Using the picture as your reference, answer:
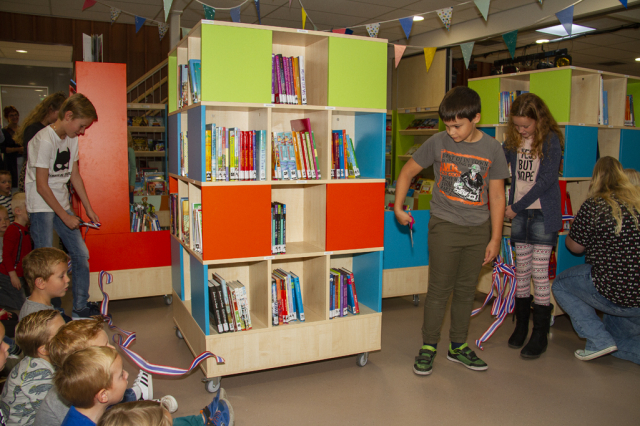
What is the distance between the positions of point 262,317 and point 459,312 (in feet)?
4.03

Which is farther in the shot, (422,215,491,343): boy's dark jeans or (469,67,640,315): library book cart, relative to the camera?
(469,67,640,315): library book cart

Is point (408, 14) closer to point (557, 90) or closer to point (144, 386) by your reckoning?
point (557, 90)

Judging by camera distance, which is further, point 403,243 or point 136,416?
point 403,243

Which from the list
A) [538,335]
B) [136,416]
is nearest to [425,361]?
[538,335]

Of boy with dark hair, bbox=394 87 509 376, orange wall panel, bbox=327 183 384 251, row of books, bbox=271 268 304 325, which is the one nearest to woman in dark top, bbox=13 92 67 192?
row of books, bbox=271 268 304 325

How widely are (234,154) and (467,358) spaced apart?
1.91 m

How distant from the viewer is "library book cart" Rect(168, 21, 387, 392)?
2.52 metres

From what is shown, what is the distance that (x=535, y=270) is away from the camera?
3.23 meters

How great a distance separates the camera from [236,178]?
2.62 metres

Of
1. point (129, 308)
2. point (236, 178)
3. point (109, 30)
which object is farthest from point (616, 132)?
point (109, 30)

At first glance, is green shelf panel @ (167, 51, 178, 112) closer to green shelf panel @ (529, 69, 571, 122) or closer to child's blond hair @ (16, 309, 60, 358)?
child's blond hair @ (16, 309, 60, 358)

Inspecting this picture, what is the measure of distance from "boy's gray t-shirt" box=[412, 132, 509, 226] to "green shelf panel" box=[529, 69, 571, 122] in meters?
1.36

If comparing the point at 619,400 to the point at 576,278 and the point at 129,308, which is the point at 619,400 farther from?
the point at 129,308

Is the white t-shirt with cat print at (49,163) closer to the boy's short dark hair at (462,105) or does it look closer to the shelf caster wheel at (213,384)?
the shelf caster wheel at (213,384)
